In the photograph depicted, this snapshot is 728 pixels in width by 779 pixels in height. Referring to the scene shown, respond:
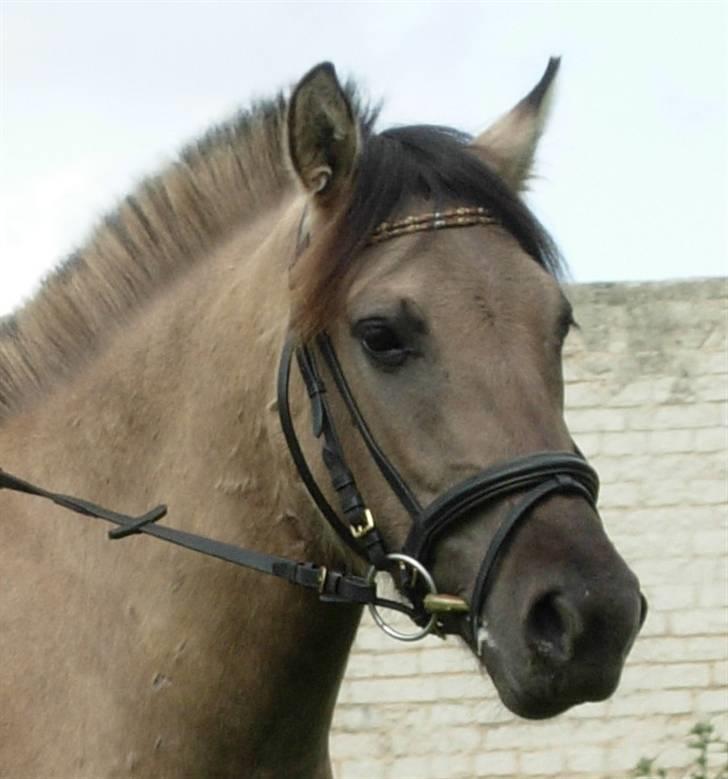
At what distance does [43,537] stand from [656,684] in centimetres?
701

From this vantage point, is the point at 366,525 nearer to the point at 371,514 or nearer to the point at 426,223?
the point at 371,514

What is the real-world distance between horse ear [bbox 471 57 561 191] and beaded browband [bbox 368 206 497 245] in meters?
0.29

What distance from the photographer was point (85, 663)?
12.3 feet

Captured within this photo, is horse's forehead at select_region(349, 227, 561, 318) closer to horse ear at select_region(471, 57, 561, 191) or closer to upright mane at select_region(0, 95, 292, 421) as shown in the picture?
horse ear at select_region(471, 57, 561, 191)

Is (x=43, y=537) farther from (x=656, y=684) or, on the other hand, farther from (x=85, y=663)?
(x=656, y=684)

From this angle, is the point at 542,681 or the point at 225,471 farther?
the point at 225,471

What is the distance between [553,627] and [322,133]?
50.4 inches

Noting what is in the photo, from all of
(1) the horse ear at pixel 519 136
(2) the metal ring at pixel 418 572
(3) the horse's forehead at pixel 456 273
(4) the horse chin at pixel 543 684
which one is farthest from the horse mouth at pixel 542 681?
(1) the horse ear at pixel 519 136

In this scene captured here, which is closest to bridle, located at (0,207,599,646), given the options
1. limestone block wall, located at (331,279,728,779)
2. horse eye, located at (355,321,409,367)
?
horse eye, located at (355,321,409,367)

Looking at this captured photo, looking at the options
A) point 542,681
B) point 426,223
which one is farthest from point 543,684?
point 426,223

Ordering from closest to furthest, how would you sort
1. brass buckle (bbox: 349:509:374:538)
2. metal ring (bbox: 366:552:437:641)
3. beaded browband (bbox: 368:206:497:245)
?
metal ring (bbox: 366:552:437:641), brass buckle (bbox: 349:509:374:538), beaded browband (bbox: 368:206:497:245)

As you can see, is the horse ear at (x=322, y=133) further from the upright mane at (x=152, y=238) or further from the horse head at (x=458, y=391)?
the upright mane at (x=152, y=238)

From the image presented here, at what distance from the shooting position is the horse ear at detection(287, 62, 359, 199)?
3648mm

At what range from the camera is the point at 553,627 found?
126 inches
